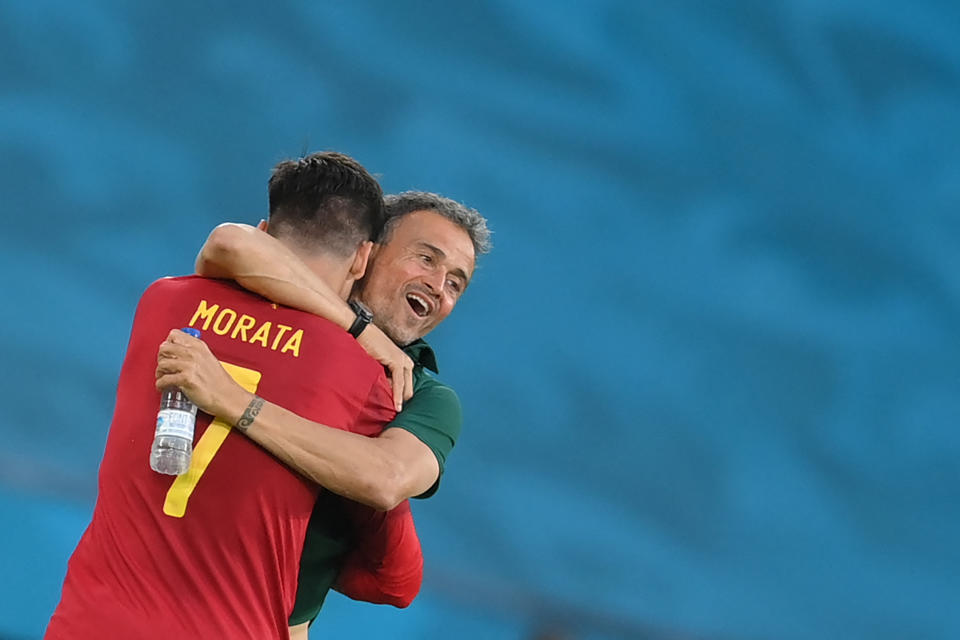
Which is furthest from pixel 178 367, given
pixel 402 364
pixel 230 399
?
pixel 402 364

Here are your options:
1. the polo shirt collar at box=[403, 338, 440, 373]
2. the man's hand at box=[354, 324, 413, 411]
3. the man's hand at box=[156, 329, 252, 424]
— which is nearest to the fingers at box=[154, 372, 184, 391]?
the man's hand at box=[156, 329, 252, 424]

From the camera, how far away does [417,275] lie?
349cm

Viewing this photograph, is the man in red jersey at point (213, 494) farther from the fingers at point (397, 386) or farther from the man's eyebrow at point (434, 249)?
the man's eyebrow at point (434, 249)

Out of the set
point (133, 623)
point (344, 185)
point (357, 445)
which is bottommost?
point (133, 623)

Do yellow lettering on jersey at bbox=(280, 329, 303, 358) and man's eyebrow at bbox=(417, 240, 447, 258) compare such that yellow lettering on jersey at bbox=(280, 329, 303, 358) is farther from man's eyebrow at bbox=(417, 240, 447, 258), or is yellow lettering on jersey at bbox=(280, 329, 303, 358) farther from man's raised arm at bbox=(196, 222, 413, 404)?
man's eyebrow at bbox=(417, 240, 447, 258)

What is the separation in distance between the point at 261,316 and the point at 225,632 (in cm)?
67

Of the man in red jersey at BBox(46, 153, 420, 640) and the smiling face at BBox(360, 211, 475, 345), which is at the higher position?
the smiling face at BBox(360, 211, 475, 345)

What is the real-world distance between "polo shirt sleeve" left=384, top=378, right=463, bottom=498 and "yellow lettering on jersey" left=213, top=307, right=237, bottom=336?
444 mm

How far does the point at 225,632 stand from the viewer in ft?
7.36

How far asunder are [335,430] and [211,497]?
0.29 m

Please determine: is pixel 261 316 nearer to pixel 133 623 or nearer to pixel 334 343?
pixel 334 343

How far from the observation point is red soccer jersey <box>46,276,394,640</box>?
223cm

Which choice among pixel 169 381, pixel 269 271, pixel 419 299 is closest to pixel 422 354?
pixel 419 299

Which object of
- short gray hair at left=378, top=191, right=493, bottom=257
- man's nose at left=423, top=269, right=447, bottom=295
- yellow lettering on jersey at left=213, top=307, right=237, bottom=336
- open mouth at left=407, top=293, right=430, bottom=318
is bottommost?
yellow lettering on jersey at left=213, top=307, right=237, bottom=336
